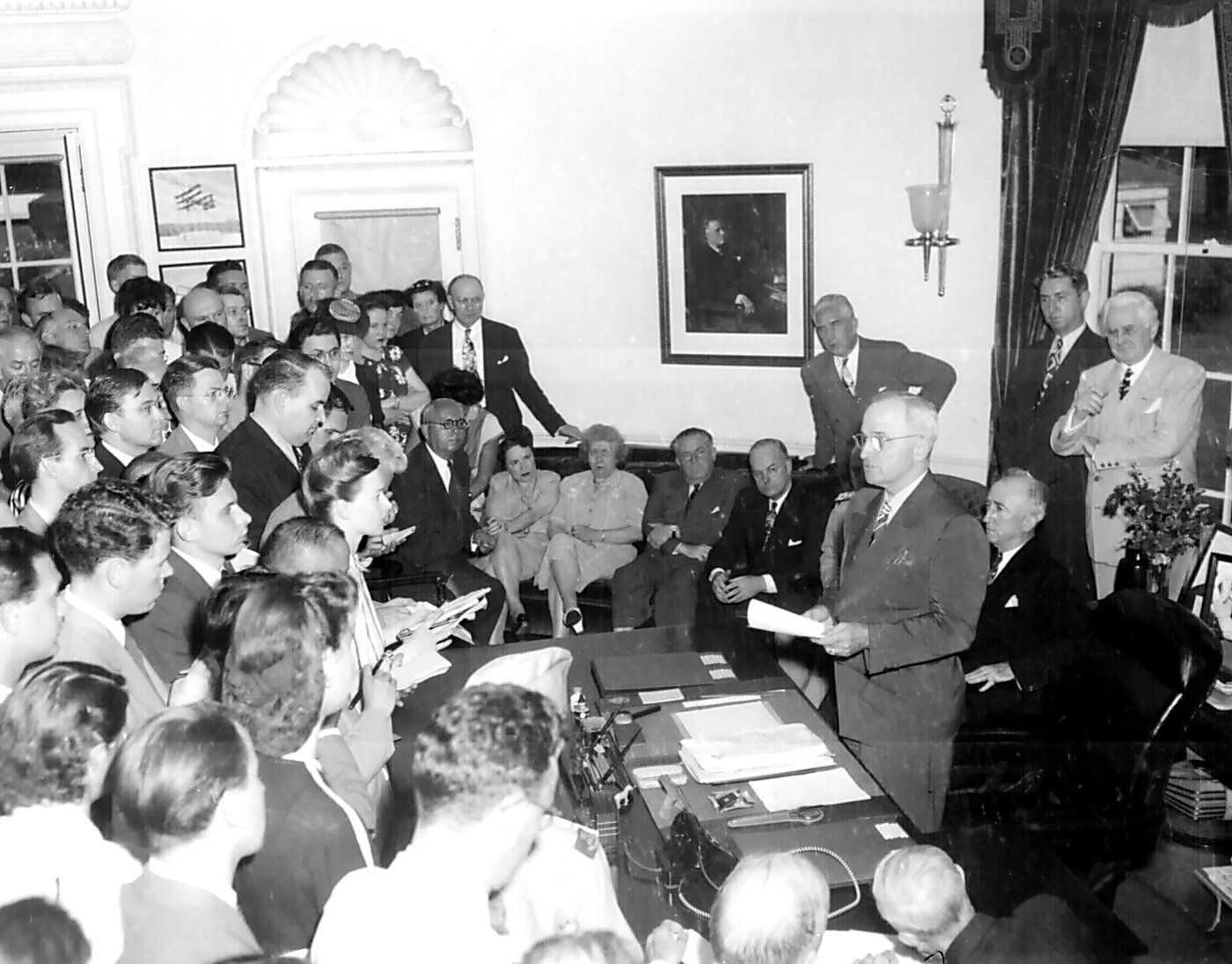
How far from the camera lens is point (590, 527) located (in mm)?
5676

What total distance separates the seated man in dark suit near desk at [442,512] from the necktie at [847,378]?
6.17ft

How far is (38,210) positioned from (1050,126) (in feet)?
18.2

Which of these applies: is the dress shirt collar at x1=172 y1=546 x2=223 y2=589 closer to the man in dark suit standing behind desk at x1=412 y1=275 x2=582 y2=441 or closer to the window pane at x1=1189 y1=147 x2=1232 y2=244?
the man in dark suit standing behind desk at x1=412 y1=275 x2=582 y2=441

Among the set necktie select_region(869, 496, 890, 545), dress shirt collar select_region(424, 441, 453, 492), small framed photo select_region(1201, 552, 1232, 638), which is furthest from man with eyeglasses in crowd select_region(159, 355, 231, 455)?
small framed photo select_region(1201, 552, 1232, 638)

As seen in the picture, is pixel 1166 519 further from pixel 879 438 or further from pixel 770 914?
pixel 770 914

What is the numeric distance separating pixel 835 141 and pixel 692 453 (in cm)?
223

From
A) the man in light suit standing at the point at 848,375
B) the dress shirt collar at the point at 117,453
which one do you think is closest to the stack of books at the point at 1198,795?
the man in light suit standing at the point at 848,375

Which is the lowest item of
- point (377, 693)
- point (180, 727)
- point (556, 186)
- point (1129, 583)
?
point (1129, 583)

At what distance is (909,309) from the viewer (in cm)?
659

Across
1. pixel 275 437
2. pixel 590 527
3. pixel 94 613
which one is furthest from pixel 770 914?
pixel 590 527

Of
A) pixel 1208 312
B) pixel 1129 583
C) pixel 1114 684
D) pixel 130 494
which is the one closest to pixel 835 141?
pixel 1208 312

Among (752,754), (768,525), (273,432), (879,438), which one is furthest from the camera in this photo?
(768,525)

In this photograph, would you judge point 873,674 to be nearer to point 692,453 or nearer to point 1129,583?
point 1129,583

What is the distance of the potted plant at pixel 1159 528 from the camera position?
161 inches
